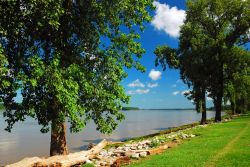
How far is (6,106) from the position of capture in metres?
24.8

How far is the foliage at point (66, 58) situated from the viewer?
22.9m

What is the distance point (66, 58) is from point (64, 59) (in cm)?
17

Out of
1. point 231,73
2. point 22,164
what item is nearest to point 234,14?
point 231,73

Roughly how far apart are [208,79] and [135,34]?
38259 millimetres

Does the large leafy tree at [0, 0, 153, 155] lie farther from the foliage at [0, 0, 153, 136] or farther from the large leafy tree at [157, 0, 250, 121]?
the large leafy tree at [157, 0, 250, 121]

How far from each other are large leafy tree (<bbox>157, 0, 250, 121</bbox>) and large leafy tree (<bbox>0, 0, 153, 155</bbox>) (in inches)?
1360

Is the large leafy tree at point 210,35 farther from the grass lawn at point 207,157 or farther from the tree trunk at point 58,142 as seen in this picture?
the tree trunk at point 58,142

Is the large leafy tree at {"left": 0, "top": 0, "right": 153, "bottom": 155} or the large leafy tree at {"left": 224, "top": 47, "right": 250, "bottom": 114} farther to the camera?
the large leafy tree at {"left": 224, "top": 47, "right": 250, "bottom": 114}

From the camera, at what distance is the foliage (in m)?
22.9

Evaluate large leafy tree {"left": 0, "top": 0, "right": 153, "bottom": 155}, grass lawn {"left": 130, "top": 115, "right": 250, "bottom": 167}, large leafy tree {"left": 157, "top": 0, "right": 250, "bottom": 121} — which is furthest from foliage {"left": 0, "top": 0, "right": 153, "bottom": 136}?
large leafy tree {"left": 157, "top": 0, "right": 250, "bottom": 121}

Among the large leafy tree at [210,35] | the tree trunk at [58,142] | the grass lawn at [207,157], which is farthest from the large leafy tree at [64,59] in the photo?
the large leafy tree at [210,35]

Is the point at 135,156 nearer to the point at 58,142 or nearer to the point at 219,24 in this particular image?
the point at 58,142

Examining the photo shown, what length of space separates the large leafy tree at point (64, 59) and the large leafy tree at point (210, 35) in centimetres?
3455

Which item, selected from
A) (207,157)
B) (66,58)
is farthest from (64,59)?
(207,157)
